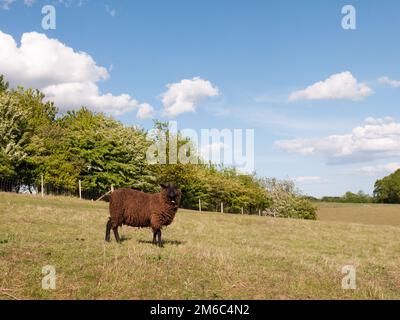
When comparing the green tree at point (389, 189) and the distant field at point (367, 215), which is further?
the green tree at point (389, 189)

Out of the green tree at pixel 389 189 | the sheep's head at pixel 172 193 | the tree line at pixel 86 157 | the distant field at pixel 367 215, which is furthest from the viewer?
the green tree at pixel 389 189

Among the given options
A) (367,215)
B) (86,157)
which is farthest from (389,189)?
(86,157)

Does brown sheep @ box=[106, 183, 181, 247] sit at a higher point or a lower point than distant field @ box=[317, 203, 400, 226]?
higher

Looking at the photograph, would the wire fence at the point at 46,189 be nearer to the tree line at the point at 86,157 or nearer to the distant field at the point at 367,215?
the tree line at the point at 86,157

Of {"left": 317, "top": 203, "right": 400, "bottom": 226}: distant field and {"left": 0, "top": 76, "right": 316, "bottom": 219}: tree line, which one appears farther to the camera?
{"left": 317, "top": 203, "right": 400, "bottom": 226}: distant field

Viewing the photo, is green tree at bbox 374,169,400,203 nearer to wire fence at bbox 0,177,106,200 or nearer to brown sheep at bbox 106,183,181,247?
wire fence at bbox 0,177,106,200

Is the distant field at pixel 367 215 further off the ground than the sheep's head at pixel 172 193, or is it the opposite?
the sheep's head at pixel 172 193

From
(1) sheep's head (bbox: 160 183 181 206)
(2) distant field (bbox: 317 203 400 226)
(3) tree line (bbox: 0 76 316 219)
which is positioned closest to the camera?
(1) sheep's head (bbox: 160 183 181 206)

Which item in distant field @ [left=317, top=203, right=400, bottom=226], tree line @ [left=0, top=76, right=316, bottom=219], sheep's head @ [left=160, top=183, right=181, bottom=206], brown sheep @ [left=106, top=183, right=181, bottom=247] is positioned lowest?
distant field @ [left=317, top=203, right=400, bottom=226]

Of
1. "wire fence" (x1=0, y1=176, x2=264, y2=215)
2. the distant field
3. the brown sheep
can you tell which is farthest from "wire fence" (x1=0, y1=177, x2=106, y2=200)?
the distant field

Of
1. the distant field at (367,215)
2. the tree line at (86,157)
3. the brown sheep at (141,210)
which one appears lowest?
the distant field at (367,215)

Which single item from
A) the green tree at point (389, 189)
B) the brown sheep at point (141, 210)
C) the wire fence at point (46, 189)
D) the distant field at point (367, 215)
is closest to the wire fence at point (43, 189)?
the wire fence at point (46, 189)

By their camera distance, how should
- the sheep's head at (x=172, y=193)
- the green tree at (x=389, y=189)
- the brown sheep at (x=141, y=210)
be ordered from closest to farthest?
the sheep's head at (x=172, y=193) < the brown sheep at (x=141, y=210) < the green tree at (x=389, y=189)

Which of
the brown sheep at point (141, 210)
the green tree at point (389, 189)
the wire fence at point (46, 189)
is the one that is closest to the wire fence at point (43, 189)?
the wire fence at point (46, 189)
